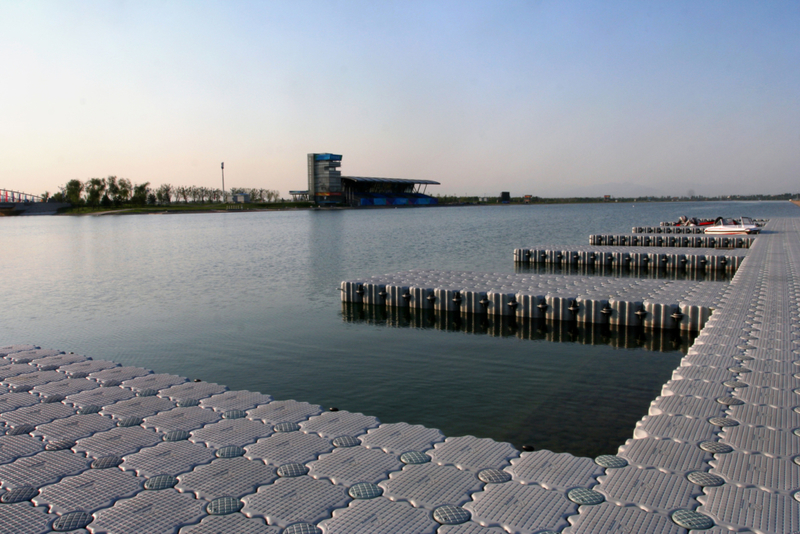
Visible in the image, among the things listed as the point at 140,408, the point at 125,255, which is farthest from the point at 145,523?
the point at 125,255

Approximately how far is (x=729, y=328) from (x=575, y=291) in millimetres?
6837

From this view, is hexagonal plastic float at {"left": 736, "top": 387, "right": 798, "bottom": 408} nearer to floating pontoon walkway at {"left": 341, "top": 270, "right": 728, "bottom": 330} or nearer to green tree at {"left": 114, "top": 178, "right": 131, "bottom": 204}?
floating pontoon walkway at {"left": 341, "top": 270, "right": 728, "bottom": 330}

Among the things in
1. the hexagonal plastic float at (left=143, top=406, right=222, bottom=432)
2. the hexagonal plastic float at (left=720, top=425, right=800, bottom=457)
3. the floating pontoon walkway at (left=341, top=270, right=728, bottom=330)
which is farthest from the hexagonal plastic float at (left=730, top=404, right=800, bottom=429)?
the floating pontoon walkway at (left=341, top=270, right=728, bottom=330)

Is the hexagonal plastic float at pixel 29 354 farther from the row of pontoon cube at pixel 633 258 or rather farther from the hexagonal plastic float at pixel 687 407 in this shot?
the row of pontoon cube at pixel 633 258

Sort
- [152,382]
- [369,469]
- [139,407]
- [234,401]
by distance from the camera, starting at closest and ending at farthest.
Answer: [369,469] → [139,407] → [234,401] → [152,382]

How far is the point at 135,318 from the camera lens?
1867 cm

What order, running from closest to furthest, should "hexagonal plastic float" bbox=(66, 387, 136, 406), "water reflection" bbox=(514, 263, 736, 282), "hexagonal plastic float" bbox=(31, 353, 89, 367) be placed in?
"hexagonal plastic float" bbox=(66, 387, 136, 406) < "hexagonal plastic float" bbox=(31, 353, 89, 367) < "water reflection" bbox=(514, 263, 736, 282)

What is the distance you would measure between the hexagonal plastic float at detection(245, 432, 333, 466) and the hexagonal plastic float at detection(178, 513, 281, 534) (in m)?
1.11

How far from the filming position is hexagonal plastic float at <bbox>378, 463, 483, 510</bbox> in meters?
4.96

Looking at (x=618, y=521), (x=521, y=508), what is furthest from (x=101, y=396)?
(x=618, y=521)

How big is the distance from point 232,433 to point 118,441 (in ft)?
4.05

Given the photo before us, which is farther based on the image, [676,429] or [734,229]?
[734,229]

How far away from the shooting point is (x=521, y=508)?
4762 mm

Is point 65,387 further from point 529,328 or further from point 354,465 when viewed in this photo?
point 529,328
